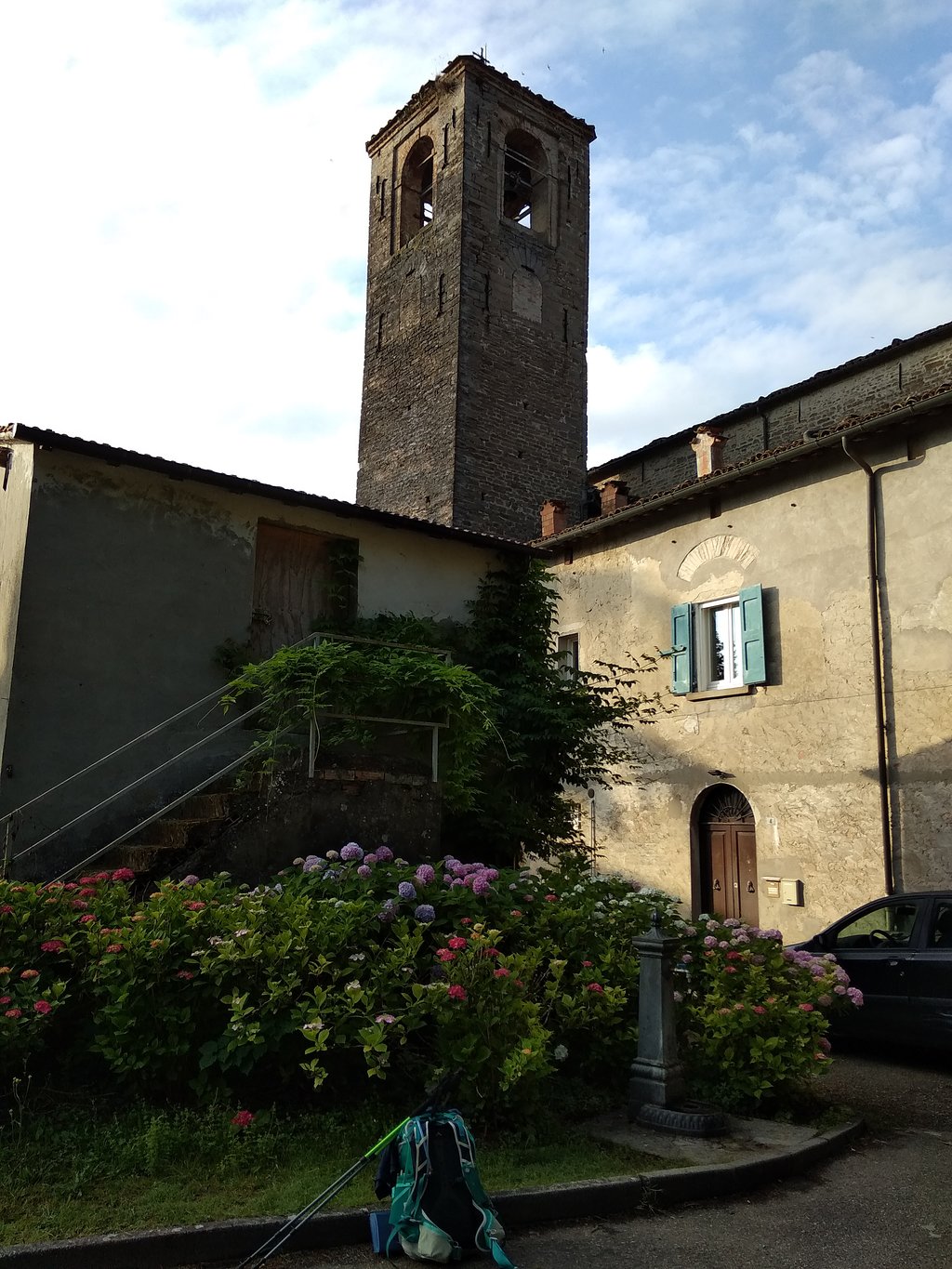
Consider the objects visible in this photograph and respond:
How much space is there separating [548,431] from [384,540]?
14.9 m

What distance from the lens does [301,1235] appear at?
3.89 m

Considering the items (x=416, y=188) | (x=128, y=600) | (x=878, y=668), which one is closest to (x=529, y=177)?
(x=416, y=188)

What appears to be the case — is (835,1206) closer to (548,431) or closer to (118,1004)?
(118,1004)

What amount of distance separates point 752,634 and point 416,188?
772 inches

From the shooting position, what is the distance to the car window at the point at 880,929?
8547 mm

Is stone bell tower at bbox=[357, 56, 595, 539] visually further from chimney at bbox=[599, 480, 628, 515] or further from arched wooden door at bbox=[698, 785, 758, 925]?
arched wooden door at bbox=[698, 785, 758, 925]

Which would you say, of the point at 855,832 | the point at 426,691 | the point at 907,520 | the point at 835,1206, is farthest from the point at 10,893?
the point at 907,520

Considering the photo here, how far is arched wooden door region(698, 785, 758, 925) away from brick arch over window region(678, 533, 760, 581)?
3339 millimetres

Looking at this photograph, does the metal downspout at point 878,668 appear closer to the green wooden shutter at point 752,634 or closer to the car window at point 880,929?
the green wooden shutter at point 752,634

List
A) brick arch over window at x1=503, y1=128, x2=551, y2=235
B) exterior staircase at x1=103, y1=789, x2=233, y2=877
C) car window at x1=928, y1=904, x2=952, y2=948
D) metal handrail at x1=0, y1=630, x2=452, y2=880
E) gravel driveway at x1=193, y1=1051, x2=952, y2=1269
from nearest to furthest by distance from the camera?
gravel driveway at x1=193, y1=1051, x2=952, y2=1269 < exterior staircase at x1=103, y1=789, x2=233, y2=877 < metal handrail at x1=0, y1=630, x2=452, y2=880 < car window at x1=928, y1=904, x2=952, y2=948 < brick arch over window at x1=503, y1=128, x2=551, y2=235

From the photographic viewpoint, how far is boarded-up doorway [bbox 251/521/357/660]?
10047 millimetres

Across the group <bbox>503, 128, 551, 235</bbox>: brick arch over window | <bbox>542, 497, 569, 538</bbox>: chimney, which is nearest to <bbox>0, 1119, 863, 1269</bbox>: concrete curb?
<bbox>542, 497, 569, 538</bbox>: chimney

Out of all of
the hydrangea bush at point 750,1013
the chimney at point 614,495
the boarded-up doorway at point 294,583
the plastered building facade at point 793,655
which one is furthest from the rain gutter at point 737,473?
the hydrangea bush at point 750,1013

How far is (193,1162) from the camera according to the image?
177 inches
